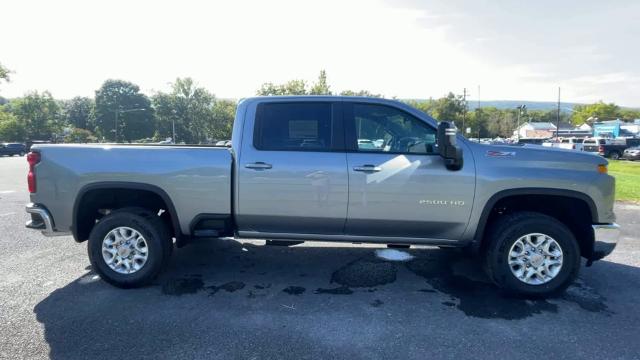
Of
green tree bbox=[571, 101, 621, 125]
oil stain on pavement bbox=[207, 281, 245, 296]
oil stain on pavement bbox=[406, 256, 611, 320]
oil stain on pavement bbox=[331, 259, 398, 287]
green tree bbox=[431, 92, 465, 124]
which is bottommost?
oil stain on pavement bbox=[406, 256, 611, 320]

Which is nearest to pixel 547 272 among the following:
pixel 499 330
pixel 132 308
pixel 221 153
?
pixel 499 330

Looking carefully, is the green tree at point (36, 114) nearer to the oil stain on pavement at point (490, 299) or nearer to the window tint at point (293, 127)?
the window tint at point (293, 127)

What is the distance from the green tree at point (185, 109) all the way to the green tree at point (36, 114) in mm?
16484

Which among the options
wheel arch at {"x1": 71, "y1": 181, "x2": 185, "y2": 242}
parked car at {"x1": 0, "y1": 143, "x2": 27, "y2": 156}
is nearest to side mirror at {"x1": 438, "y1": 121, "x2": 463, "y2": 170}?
wheel arch at {"x1": 71, "y1": 181, "x2": 185, "y2": 242}

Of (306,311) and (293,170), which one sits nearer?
(306,311)

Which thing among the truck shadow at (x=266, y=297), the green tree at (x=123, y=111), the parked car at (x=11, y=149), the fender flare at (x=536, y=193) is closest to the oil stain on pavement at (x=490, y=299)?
the truck shadow at (x=266, y=297)

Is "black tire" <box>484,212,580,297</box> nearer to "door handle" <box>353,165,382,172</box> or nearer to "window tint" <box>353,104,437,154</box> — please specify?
"window tint" <box>353,104,437,154</box>

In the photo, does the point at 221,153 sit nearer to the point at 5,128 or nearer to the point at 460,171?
the point at 460,171

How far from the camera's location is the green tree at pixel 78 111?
89438mm

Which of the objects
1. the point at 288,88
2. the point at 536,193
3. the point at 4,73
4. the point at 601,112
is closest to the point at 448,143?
the point at 536,193

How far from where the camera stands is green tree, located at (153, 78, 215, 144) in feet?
222

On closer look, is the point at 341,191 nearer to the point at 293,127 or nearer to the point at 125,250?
the point at 293,127

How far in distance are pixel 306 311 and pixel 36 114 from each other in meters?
74.8

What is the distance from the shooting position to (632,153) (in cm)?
3391
